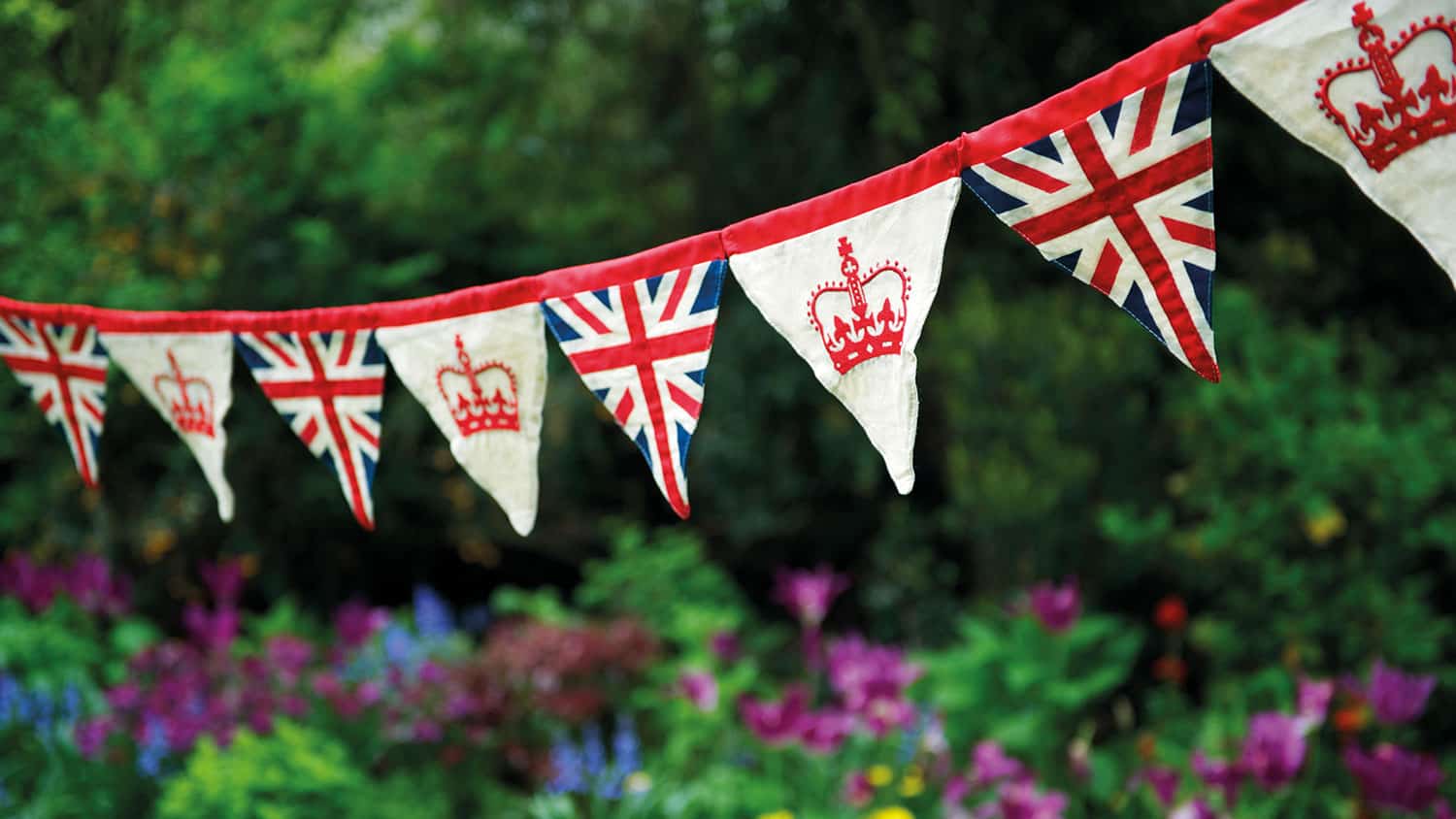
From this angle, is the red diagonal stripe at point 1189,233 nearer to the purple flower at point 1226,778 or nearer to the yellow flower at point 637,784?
the purple flower at point 1226,778

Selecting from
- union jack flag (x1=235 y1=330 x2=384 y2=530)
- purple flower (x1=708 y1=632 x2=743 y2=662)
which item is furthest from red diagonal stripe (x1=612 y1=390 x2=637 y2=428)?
purple flower (x1=708 y1=632 x2=743 y2=662)

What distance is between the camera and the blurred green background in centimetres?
326

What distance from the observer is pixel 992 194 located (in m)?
1.40

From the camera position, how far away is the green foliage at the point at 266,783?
249cm

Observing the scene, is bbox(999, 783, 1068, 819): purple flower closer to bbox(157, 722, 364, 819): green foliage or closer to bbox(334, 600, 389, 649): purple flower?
bbox(157, 722, 364, 819): green foliage

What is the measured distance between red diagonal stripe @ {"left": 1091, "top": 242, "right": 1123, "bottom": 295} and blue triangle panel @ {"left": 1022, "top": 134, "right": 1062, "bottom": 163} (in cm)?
13

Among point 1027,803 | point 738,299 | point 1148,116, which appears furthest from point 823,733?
point 738,299

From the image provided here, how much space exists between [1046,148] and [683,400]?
0.63 metres

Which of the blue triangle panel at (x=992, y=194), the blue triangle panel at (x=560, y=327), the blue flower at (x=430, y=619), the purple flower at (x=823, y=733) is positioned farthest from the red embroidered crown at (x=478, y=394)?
the blue flower at (x=430, y=619)

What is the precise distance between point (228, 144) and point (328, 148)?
524 millimetres

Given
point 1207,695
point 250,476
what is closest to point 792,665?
point 1207,695

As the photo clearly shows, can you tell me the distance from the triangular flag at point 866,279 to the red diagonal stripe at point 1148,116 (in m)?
0.22

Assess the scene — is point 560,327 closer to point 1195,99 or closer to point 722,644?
point 1195,99

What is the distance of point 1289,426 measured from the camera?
10.3ft
